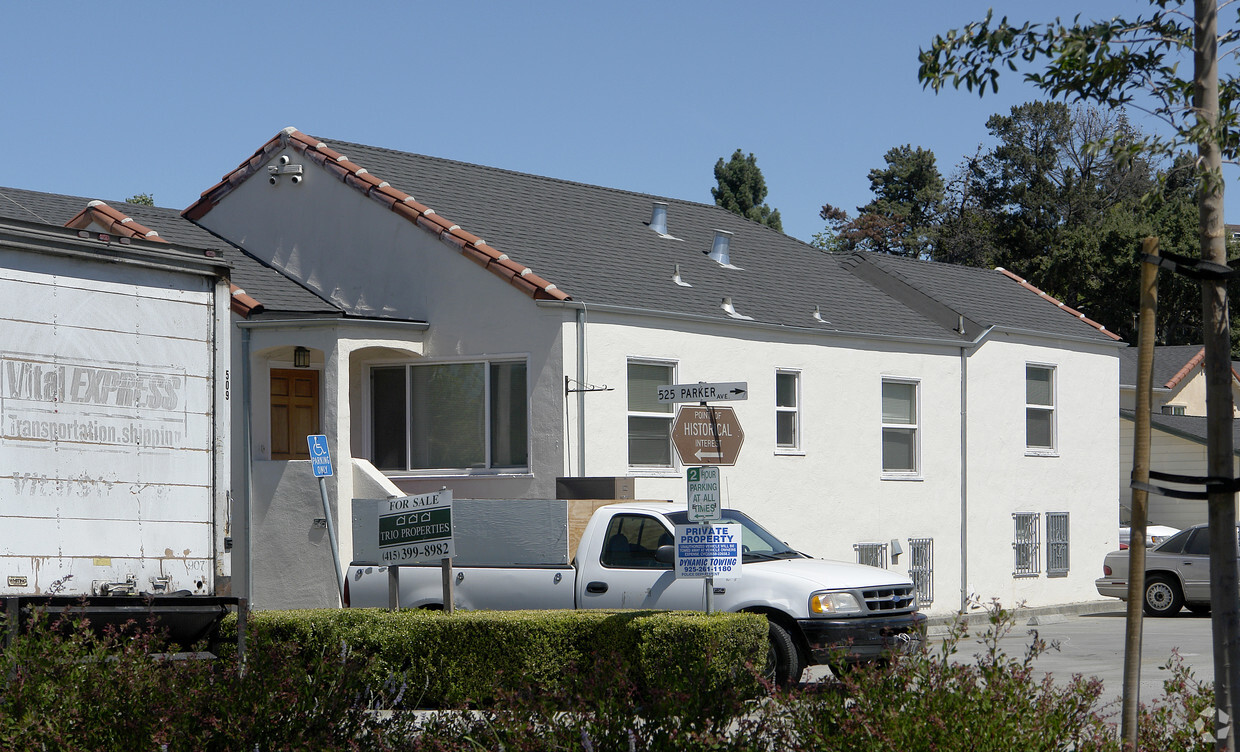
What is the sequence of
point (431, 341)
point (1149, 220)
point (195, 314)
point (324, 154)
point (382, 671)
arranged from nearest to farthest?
point (195, 314) < point (382, 671) < point (431, 341) < point (324, 154) < point (1149, 220)

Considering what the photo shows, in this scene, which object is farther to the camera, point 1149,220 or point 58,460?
point 1149,220

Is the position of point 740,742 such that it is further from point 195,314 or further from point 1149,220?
point 1149,220

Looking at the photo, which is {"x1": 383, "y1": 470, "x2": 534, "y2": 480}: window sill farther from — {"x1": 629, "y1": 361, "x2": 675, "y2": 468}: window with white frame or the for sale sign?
the for sale sign

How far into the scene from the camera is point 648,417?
63.1ft

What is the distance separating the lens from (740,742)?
6.10 meters

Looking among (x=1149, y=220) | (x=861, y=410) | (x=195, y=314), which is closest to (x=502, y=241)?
(x=861, y=410)

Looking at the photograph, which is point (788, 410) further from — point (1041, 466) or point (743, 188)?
point (743, 188)

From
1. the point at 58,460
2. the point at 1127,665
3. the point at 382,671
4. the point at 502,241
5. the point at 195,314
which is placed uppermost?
the point at 502,241

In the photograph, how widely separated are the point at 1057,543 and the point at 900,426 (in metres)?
4.91

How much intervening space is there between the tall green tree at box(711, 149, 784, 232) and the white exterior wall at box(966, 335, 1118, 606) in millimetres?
33970

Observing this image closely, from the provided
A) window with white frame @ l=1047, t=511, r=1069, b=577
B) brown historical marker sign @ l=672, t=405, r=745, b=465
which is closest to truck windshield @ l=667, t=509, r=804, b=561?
brown historical marker sign @ l=672, t=405, r=745, b=465

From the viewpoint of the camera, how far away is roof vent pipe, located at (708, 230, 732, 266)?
912 inches

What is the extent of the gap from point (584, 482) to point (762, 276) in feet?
24.1

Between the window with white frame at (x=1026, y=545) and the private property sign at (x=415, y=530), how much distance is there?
15.0 meters
